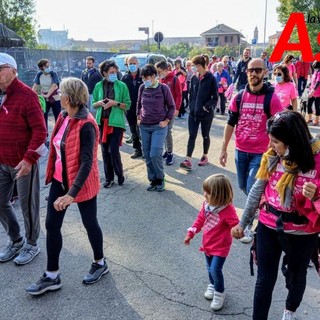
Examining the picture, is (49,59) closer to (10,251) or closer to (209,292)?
(10,251)

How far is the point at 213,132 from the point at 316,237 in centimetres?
751

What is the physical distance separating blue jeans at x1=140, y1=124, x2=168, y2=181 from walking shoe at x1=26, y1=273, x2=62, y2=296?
2.60m

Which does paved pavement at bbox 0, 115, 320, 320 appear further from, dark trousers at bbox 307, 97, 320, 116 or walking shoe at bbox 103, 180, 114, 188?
dark trousers at bbox 307, 97, 320, 116

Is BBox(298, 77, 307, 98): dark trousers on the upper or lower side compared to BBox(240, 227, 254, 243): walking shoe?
upper

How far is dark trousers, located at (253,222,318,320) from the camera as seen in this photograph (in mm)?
2352

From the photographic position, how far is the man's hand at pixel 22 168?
3.38 meters

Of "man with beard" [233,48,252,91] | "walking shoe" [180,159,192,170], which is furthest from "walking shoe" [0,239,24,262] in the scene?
"man with beard" [233,48,252,91]

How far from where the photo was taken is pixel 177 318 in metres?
2.86

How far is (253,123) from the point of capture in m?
3.83

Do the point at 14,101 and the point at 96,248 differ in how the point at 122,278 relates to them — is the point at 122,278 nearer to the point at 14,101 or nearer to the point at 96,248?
the point at 96,248

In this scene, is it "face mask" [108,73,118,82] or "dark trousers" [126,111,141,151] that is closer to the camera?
"face mask" [108,73,118,82]

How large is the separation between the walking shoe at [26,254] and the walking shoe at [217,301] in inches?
73.9

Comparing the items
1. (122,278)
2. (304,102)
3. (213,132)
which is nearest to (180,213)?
(122,278)

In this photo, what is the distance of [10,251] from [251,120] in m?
2.82
